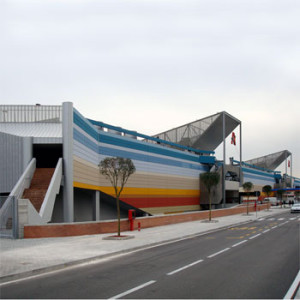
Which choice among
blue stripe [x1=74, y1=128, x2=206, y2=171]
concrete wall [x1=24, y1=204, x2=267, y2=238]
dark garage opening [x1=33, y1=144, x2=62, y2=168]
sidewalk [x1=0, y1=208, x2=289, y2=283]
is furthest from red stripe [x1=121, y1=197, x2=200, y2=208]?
sidewalk [x1=0, y1=208, x2=289, y2=283]

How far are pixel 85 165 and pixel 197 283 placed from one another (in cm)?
2313

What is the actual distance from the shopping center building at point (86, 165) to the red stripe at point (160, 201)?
4.5 inches

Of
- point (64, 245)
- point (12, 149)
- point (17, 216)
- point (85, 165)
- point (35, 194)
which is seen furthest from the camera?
point (85, 165)

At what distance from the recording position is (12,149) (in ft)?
88.1

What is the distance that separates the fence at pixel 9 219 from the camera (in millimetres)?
18422

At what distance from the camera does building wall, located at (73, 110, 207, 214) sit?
31094 mm

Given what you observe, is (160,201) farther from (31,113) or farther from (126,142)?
(31,113)

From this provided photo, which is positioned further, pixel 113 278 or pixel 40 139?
pixel 40 139

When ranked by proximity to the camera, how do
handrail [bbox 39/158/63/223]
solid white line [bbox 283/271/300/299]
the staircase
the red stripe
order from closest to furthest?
1. solid white line [bbox 283/271/300/299]
2. handrail [bbox 39/158/63/223]
3. the staircase
4. the red stripe

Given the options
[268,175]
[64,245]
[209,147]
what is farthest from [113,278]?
[268,175]

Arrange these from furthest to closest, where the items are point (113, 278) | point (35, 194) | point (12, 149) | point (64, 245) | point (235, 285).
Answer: point (12, 149)
point (35, 194)
point (64, 245)
point (113, 278)
point (235, 285)

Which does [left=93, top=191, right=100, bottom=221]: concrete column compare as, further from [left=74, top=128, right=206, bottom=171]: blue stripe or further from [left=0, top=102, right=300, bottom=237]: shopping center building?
[left=74, top=128, right=206, bottom=171]: blue stripe

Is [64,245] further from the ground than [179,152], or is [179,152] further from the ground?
[179,152]

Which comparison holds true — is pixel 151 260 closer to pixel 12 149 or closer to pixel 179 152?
pixel 12 149
